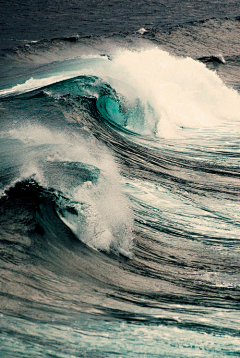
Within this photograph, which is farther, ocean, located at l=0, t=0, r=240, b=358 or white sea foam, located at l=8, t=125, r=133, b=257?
white sea foam, located at l=8, t=125, r=133, b=257

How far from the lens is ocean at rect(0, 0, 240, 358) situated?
266 cm

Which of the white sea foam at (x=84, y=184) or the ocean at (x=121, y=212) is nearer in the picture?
the ocean at (x=121, y=212)

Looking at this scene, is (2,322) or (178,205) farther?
(178,205)

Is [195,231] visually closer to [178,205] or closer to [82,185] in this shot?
[178,205]

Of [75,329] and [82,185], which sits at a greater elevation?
[82,185]

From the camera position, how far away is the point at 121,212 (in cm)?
400

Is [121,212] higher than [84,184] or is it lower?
lower

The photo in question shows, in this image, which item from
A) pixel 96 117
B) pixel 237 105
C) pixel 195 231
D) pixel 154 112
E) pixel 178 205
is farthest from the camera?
pixel 237 105

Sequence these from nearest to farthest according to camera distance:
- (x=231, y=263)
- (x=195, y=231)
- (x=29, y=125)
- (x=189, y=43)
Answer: (x=231, y=263) → (x=195, y=231) → (x=29, y=125) → (x=189, y=43)

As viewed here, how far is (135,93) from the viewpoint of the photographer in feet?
21.8

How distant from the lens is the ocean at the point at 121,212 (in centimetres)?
266

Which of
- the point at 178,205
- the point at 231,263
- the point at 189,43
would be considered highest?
the point at 189,43

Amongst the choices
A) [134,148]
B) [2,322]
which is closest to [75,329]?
[2,322]

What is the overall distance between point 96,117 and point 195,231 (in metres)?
3.04
